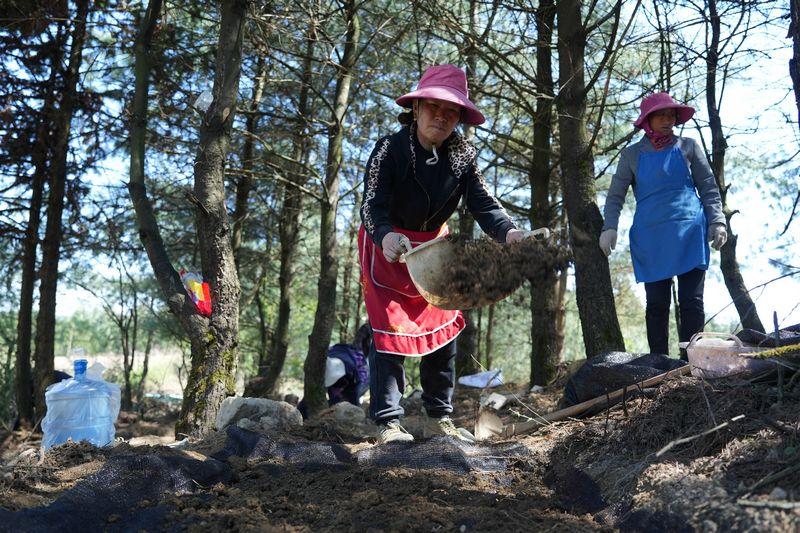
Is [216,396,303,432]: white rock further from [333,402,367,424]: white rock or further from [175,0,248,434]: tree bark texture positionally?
[333,402,367,424]: white rock

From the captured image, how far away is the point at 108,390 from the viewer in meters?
4.69

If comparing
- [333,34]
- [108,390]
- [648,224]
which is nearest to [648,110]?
[648,224]

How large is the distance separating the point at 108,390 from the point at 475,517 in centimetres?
329

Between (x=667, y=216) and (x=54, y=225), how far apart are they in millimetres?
6643

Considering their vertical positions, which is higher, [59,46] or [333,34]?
[333,34]

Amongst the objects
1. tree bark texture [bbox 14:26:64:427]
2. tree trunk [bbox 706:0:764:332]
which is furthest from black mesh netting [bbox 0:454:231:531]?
tree bark texture [bbox 14:26:64:427]

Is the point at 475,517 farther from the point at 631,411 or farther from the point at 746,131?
the point at 746,131

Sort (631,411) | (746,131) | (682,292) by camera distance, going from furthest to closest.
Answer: (746,131)
(682,292)
(631,411)

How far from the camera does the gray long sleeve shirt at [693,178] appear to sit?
4371 millimetres

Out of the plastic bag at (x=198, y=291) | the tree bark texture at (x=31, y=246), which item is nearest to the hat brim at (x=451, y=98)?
the plastic bag at (x=198, y=291)

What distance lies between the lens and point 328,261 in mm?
7910

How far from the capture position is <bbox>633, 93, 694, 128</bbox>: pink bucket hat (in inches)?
172

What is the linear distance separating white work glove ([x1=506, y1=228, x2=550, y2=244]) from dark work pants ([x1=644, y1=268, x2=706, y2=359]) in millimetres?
1332

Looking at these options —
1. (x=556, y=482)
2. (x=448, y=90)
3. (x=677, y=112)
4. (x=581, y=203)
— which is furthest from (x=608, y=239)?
(x=556, y=482)
